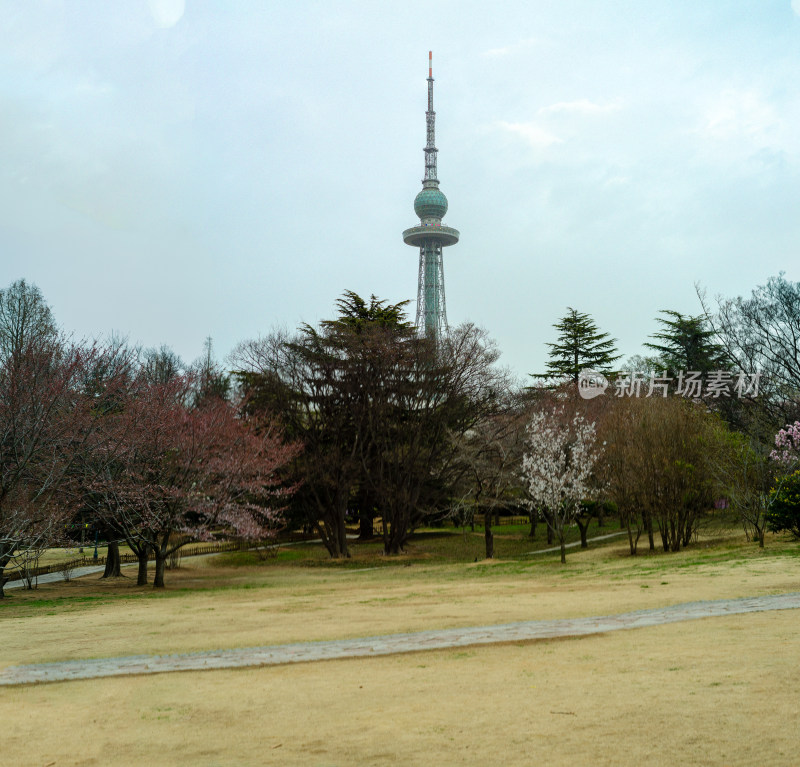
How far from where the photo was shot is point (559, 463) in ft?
107

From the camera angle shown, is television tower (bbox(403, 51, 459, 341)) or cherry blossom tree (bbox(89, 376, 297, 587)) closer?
cherry blossom tree (bbox(89, 376, 297, 587))

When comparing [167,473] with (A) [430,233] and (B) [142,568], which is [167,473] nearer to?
(B) [142,568]

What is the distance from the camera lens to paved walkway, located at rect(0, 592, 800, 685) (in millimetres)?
10047

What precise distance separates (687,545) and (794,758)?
26614 mm

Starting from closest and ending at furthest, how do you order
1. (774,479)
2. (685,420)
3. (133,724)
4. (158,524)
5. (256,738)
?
(256,738)
(133,724)
(158,524)
(774,479)
(685,420)

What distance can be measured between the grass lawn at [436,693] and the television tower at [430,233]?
88.0m

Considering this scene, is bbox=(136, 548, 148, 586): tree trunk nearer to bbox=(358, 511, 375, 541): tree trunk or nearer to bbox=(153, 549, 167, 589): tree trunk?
bbox=(153, 549, 167, 589): tree trunk

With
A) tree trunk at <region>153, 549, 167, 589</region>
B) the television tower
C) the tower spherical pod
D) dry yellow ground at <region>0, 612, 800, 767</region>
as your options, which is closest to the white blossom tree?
tree trunk at <region>153, 549, 167, 589</region>

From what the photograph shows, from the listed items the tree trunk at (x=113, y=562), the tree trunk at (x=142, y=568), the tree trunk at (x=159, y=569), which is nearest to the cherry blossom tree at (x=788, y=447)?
the tree trunk at (x=159, y=569)

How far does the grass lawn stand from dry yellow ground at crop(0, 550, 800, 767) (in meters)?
0.03

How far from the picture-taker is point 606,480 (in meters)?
34.1

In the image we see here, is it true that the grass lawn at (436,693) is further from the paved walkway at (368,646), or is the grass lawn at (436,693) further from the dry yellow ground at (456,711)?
the paved walkway at (368,646)

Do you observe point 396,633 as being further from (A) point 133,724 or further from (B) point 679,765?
(B) point 679,765

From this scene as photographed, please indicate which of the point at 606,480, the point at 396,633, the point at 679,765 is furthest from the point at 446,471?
the point at 679,765
